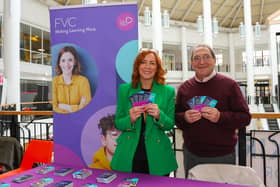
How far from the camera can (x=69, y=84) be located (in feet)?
9.23

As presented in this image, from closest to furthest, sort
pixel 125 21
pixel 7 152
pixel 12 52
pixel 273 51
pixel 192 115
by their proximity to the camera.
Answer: pixel 192 115 → pixel 125 21 → pixel 7 152 → pixel 12 52 → pixel 273 51

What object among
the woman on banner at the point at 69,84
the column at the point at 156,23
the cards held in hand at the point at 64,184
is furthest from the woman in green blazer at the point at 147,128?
the column at the point at 156,23

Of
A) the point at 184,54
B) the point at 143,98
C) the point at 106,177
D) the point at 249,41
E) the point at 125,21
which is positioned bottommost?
the point at 106,177

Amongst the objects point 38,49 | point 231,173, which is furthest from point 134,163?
point 38,49

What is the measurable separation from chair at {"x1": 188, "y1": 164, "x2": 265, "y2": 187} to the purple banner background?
120cm

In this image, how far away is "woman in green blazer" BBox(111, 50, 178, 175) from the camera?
2.15m

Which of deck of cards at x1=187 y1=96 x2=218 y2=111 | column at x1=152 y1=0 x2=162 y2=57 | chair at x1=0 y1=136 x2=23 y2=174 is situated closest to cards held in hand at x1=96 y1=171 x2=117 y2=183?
deck of cards at x1=187 y1=96 x2=218 y2=111

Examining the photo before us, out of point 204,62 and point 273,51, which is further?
point 273,51

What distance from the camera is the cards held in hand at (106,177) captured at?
191 cm

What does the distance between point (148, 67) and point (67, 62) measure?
1.04m

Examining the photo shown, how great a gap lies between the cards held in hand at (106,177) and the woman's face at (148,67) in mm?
798

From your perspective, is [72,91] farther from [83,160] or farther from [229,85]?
[229,85]

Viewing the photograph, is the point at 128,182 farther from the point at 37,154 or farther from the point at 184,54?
the point at 184,54

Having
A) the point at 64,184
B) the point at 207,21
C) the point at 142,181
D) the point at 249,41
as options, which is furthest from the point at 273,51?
the point at 64,184
